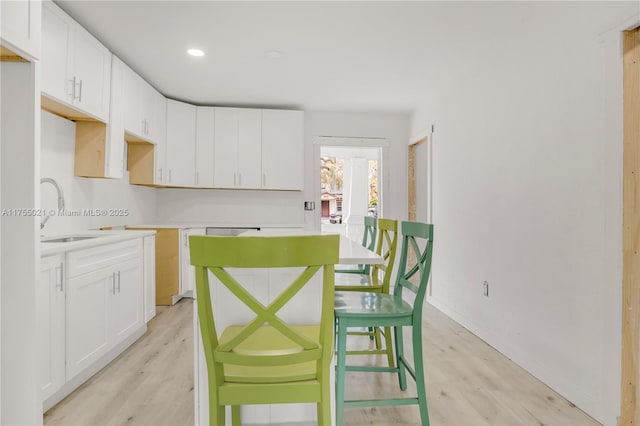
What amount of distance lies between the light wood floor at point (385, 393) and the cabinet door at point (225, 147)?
2161 mm

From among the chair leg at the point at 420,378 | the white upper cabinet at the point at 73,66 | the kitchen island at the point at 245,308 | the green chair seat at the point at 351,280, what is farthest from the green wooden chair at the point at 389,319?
the white upper cabinet at the point at 73,66

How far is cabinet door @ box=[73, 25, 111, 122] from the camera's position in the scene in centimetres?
246

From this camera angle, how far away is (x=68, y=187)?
2.80 meters

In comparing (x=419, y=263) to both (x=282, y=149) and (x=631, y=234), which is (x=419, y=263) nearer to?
(x=631, y=234)

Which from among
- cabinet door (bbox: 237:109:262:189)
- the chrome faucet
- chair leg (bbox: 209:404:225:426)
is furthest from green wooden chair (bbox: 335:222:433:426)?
cabinet door (bbox: 237:109:262:189)

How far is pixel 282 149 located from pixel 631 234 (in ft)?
11.6

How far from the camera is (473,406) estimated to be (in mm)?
1915

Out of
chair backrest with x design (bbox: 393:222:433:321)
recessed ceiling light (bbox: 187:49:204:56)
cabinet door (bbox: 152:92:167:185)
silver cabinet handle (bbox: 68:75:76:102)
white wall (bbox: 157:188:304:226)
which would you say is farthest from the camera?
white wall (bbox: 157:188:304:226)

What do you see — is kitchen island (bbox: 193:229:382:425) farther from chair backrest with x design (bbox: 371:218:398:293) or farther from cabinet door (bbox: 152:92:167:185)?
cabinet door (bbox: 152:92:167:185)

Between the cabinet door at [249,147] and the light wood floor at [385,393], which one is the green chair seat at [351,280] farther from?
the cabinet door at [249,147]

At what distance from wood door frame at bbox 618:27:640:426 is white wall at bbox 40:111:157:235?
11.8 feet

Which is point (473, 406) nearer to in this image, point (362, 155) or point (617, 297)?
point (617, 297)

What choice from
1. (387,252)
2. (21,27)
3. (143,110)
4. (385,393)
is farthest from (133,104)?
(385,393)

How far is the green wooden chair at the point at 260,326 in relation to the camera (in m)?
1.00
